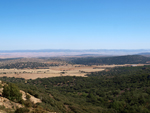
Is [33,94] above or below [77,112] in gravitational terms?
above

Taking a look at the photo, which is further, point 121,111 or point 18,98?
point 121,111

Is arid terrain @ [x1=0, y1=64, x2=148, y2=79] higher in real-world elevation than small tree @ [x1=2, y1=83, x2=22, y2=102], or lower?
lower

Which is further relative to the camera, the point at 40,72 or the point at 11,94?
the point at 40,72

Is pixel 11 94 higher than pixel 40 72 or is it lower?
higher

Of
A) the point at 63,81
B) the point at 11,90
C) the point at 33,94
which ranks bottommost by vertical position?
the point at 63,81

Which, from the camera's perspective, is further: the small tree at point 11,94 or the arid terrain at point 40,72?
the arid terrain at point 40,72

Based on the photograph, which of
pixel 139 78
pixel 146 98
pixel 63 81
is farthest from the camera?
pixel 63 81

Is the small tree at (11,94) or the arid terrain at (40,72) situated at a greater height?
the small tree at (11,94)

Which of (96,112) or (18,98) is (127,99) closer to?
(96,112)

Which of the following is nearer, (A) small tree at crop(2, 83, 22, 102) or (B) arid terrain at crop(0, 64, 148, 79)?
(A) small tree at crop(2, 83, 22, 102)

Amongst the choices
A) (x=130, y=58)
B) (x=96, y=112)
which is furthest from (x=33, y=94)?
(x=130, y=58)

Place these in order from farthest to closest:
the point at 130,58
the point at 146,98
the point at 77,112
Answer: the point at 130,58, the point at 146,98, the point at 77,112
